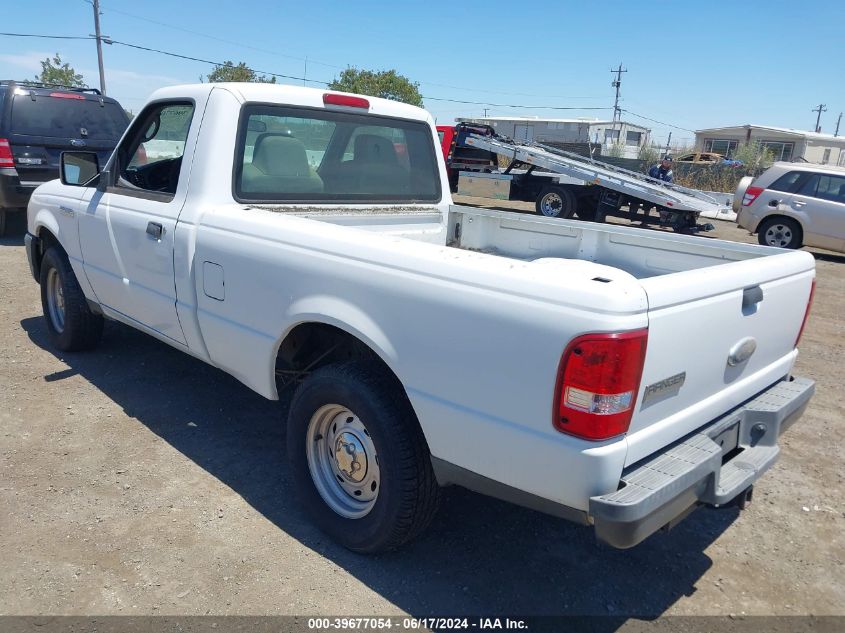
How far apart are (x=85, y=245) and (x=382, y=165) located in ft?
6.92

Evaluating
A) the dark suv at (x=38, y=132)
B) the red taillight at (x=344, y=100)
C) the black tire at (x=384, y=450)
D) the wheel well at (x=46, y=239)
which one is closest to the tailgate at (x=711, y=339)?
the black tire at (x=384, y=450)

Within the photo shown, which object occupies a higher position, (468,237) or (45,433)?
(468,237)

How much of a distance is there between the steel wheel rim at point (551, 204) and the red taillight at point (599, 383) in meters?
13.9

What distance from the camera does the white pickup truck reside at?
6.84 feet

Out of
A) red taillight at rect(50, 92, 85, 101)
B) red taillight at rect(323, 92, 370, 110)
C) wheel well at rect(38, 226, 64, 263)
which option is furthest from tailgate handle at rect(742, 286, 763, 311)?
red taillight at rect(50, 92, 85, 101)

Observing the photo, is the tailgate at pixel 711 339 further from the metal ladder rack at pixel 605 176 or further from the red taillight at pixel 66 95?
the metal ladder rack at pixel 605 176

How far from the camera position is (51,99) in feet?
30.0

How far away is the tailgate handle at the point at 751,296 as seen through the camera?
247 centimetres

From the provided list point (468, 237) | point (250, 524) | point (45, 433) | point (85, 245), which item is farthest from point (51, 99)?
point (250, 524)

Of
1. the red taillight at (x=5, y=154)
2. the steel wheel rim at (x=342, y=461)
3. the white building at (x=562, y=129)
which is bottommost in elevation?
the steel wheel rim at (x=342, y=461)

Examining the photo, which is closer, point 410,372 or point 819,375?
point 410,372

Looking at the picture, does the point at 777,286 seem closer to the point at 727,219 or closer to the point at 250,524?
the point at 250,524

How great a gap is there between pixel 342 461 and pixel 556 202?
13546 mm

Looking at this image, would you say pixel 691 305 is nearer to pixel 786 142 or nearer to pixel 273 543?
pixel 273 543
